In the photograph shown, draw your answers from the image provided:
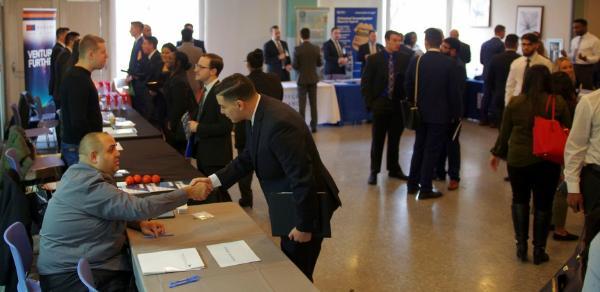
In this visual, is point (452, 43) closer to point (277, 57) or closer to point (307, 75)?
point (307, 75)

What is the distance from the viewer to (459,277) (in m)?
4.35

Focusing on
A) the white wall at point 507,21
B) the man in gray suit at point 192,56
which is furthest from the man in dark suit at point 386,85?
the white wall at point 507,21

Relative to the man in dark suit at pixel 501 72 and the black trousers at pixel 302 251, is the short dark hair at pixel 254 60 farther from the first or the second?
the man in dark suit at pixel 501 72

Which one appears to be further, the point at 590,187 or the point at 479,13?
the point at 479,13

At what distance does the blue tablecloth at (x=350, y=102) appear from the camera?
34.0 feet

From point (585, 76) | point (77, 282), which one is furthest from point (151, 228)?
point (585, 76)

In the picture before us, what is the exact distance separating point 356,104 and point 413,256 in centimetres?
598

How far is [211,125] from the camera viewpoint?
4.62 m

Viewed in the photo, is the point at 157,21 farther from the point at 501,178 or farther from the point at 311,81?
the point at 501,178

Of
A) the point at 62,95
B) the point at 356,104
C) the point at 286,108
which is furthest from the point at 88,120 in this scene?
the point at 356,104

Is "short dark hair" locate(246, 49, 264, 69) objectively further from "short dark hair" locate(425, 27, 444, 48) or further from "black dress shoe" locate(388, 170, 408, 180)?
"black dress shoe" locate(388, 170, 408, 180)

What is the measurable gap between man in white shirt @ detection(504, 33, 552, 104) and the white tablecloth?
141 inches

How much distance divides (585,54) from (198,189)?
819cm

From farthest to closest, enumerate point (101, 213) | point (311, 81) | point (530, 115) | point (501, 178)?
point (311, 81) < point (501, 178) < point (530, 115) < point (101, 213)
